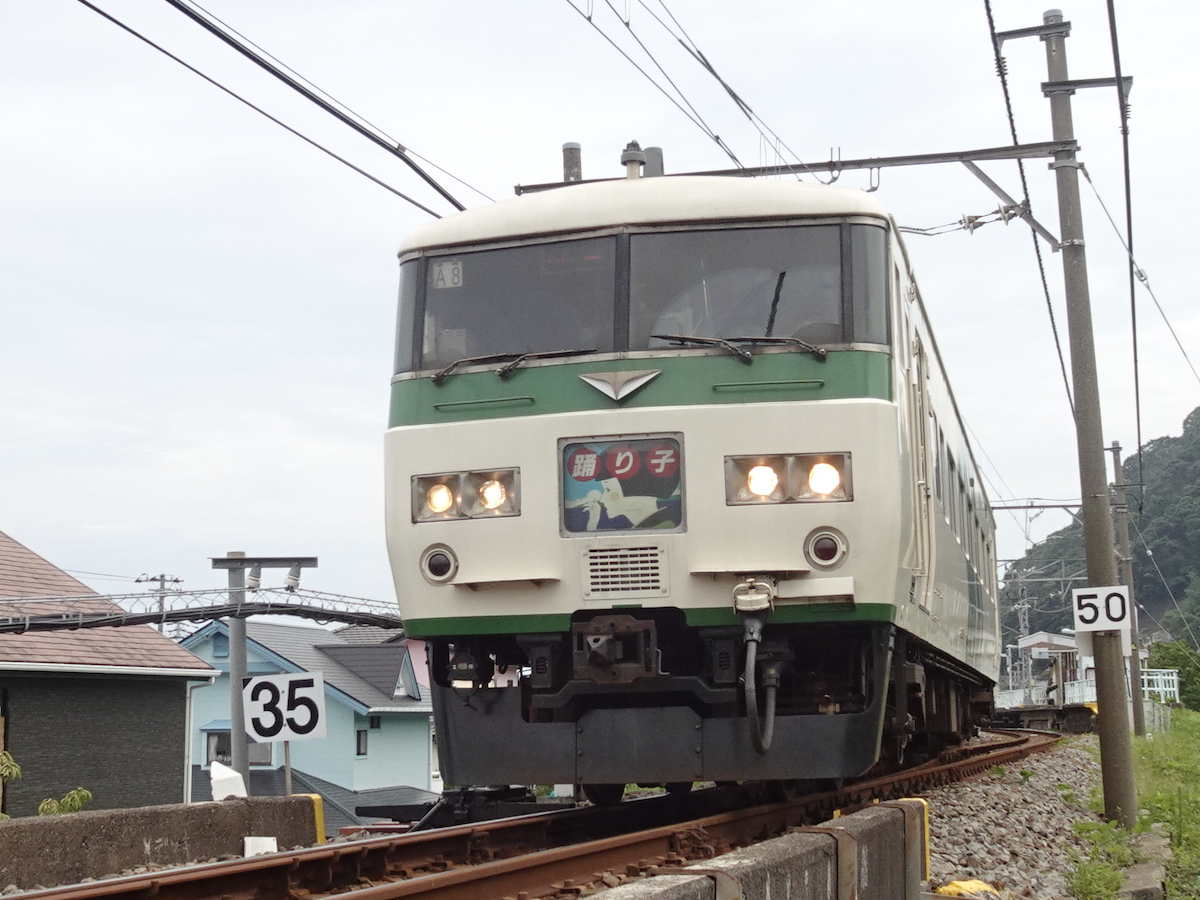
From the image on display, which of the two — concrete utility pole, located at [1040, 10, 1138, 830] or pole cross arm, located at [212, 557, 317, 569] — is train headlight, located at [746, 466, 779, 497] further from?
pole cross arm, located at [212, 557, 317, 569]

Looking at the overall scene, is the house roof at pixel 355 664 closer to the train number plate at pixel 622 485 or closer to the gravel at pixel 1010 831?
the gravel at pixel 1010 831

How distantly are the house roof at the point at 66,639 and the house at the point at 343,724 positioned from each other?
10.9 metres

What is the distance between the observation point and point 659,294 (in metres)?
7.54

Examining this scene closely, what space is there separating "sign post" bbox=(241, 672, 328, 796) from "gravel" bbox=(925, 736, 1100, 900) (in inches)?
175

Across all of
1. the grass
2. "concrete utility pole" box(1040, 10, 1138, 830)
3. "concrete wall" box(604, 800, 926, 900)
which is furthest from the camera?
"concrete utility pole" box(1040, 10, 1138, 830)

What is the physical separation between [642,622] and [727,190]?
7.52 ft

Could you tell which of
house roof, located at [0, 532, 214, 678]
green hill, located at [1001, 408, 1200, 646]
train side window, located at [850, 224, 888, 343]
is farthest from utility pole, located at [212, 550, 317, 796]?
green hill, located at [1001, 408, 1200, 646]

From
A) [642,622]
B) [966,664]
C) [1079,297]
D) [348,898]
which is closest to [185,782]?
[966,664]

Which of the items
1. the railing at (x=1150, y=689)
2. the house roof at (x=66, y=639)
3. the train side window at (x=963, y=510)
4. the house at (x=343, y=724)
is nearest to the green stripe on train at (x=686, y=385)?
the train side window at (x=963, y=510)

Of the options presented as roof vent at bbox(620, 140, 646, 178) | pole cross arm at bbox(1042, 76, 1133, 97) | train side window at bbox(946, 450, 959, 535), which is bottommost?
train side window at bbox(946, 450, 959, 535)

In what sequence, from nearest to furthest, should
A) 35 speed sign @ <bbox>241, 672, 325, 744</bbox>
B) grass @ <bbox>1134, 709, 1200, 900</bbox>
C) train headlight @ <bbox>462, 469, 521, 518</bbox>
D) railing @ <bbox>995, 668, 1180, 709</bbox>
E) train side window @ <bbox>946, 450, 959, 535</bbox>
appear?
train headlight @ <bbox>462, 469, 521, 518</bbox> < grass @ <bbox>1134, 709, 1200, 900</bbox> < train side window @ <bbox>946, 450, 959, 535</bbox> < 35 speed sign @ <bbox>241, 672, 325, 744</bbox> < railing @ <bbox>995, 668, 1180, 709</bbox>

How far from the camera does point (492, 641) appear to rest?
7.70m

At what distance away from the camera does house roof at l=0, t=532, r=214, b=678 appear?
62.3ft

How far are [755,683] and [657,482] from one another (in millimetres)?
1072
